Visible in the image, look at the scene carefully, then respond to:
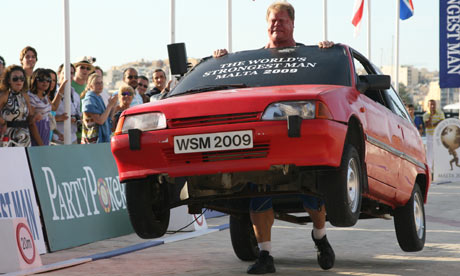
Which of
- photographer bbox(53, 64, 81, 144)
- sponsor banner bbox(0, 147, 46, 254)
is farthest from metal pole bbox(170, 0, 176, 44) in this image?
sponsor banner bbox(0, 147, 46, 254)

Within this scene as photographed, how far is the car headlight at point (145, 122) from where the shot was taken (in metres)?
7.05

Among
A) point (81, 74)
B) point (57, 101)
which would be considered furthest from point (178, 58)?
point (81, 74)

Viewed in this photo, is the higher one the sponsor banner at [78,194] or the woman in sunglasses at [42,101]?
the woman in sunglasses at [42,101]

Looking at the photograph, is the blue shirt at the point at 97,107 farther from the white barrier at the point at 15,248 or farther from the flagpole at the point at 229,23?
the flagpole at the point at 229,23

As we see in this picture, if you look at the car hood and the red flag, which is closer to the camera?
the car hood

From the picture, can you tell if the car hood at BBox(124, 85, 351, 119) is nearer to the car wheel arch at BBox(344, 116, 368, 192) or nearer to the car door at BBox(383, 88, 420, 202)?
the car wheel arch at BBox(344, 116, 368, 192)

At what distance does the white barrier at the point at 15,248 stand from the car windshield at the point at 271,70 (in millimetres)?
2028

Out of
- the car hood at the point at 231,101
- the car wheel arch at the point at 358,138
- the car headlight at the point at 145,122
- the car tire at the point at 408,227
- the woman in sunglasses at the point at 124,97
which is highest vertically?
the car hood at the point at 231,101

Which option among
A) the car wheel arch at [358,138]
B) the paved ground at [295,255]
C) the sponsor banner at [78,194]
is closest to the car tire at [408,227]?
the paved ground at [295,255]

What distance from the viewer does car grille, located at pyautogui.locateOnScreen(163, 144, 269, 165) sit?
6770 mm

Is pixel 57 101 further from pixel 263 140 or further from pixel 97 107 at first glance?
pixel 263 140

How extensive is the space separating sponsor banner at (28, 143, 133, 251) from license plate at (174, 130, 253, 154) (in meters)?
3.68

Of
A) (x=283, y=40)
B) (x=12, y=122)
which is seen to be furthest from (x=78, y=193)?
(x=283, y=40)

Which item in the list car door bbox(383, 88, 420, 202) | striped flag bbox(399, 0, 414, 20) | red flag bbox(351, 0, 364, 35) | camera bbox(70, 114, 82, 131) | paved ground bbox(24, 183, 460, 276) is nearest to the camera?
paved ground bbox(24, 183, 460, 276)
